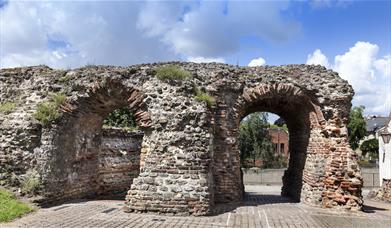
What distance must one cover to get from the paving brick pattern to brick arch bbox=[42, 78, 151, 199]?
1085 millimetres

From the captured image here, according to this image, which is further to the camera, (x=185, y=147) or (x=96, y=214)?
(x=185, y=147)

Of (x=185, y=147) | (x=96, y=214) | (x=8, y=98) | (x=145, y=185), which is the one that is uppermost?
(x=8, y=98)

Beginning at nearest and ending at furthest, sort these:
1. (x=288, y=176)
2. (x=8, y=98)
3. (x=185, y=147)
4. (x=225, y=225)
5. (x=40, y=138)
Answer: (x=225, y=225) < (x=185, y=147) < (x=40, y=138) < (x=8, y=98) < (x=288, y=176)

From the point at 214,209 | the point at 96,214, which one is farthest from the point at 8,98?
the point at 214,209

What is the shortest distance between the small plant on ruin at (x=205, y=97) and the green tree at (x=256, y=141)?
94.6 ft

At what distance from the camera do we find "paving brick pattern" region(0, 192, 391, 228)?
370 inches

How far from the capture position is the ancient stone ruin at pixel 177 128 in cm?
1122

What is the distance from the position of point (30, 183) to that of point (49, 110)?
2.21 meters

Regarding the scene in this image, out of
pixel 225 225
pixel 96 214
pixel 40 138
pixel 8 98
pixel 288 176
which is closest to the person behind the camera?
pixel 225 225

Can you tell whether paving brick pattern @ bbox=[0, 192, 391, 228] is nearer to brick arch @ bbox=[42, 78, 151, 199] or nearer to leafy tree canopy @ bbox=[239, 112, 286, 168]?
brick arch @ bbox=[42, 78, 151, 199]

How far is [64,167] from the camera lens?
42.5ft

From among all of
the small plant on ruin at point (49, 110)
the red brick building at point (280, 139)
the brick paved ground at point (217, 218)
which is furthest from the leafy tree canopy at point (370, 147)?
the small plant on ruin at point (49, 110)

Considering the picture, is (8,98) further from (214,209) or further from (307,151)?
(307,151)

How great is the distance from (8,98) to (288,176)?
10.1m
